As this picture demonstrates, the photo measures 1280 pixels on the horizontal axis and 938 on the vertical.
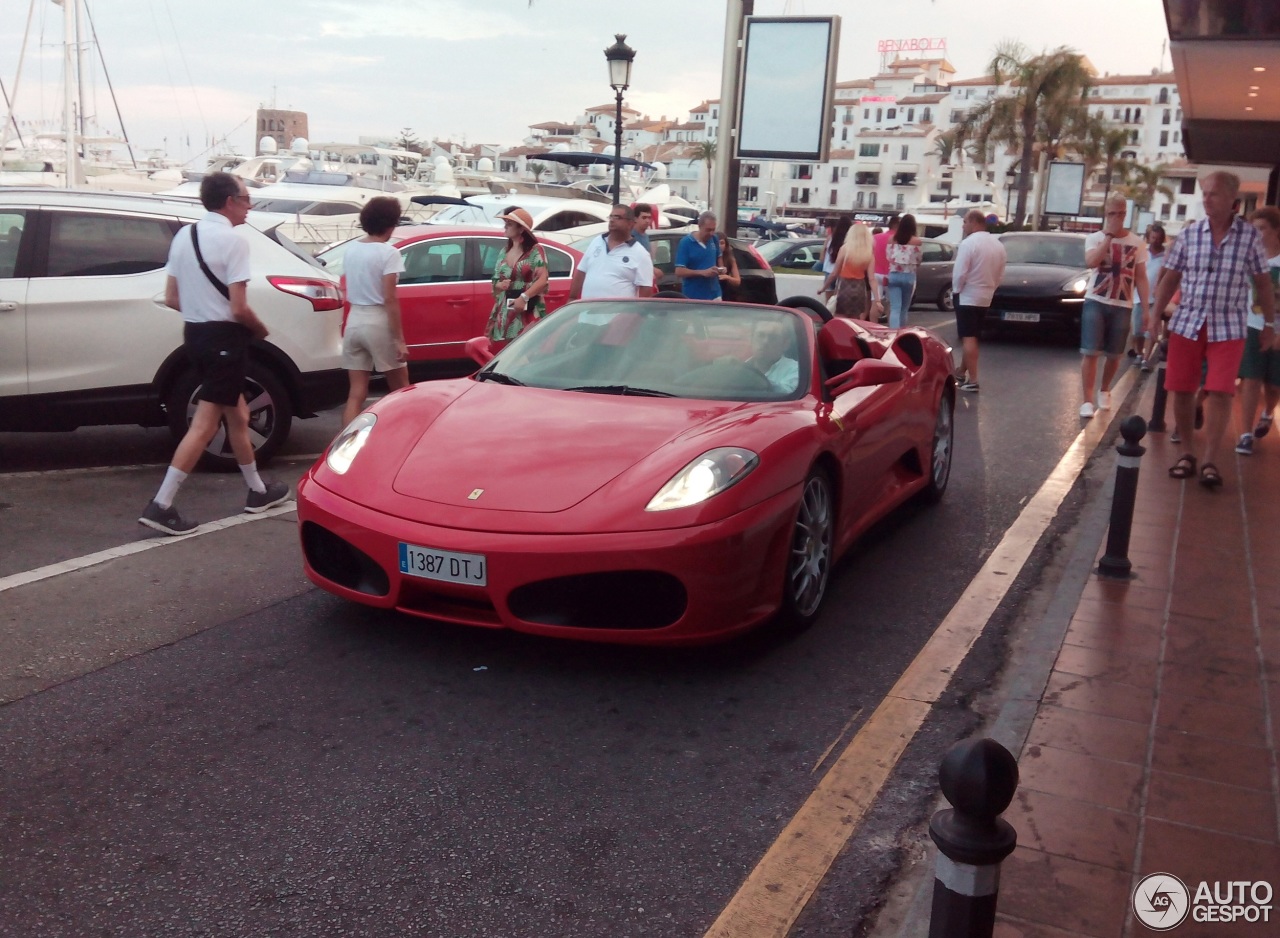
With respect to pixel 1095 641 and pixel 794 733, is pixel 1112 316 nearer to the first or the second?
pixel 1095 641

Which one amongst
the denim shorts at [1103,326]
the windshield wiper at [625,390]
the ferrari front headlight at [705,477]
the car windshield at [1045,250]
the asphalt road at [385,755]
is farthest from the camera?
the car windshield at [1045,250]

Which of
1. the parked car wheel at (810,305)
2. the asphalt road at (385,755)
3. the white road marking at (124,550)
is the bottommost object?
the white road marking at (124,550)

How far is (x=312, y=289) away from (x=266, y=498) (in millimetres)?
1810

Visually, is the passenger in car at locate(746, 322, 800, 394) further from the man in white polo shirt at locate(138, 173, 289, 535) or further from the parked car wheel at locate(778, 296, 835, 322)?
the man in white polo shirt at locate(138, 173, 289, 535)

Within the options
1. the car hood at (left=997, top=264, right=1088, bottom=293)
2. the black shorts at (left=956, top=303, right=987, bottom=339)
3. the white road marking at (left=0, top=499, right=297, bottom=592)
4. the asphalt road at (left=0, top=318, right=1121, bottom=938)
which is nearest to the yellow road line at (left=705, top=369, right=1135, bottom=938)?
the asphalt road at (left=0, top=318, right=1121, bottom=938)

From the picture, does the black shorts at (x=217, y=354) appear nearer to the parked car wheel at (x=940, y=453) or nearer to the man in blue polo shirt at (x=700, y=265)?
the parked car wheel at (x=940, y=453)

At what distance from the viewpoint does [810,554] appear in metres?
4.61

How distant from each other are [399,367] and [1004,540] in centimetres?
367

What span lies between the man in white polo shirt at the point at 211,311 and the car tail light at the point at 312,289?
1.29 m

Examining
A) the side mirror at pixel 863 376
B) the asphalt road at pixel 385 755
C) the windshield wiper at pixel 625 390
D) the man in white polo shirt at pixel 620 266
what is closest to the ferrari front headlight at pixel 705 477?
the asphalt road at pixel 385 755

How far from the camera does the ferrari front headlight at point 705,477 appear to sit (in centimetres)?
406

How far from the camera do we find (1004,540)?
6234 mm

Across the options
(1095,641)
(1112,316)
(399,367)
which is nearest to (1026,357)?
(1112,316)

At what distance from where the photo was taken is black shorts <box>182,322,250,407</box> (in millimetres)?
6043
